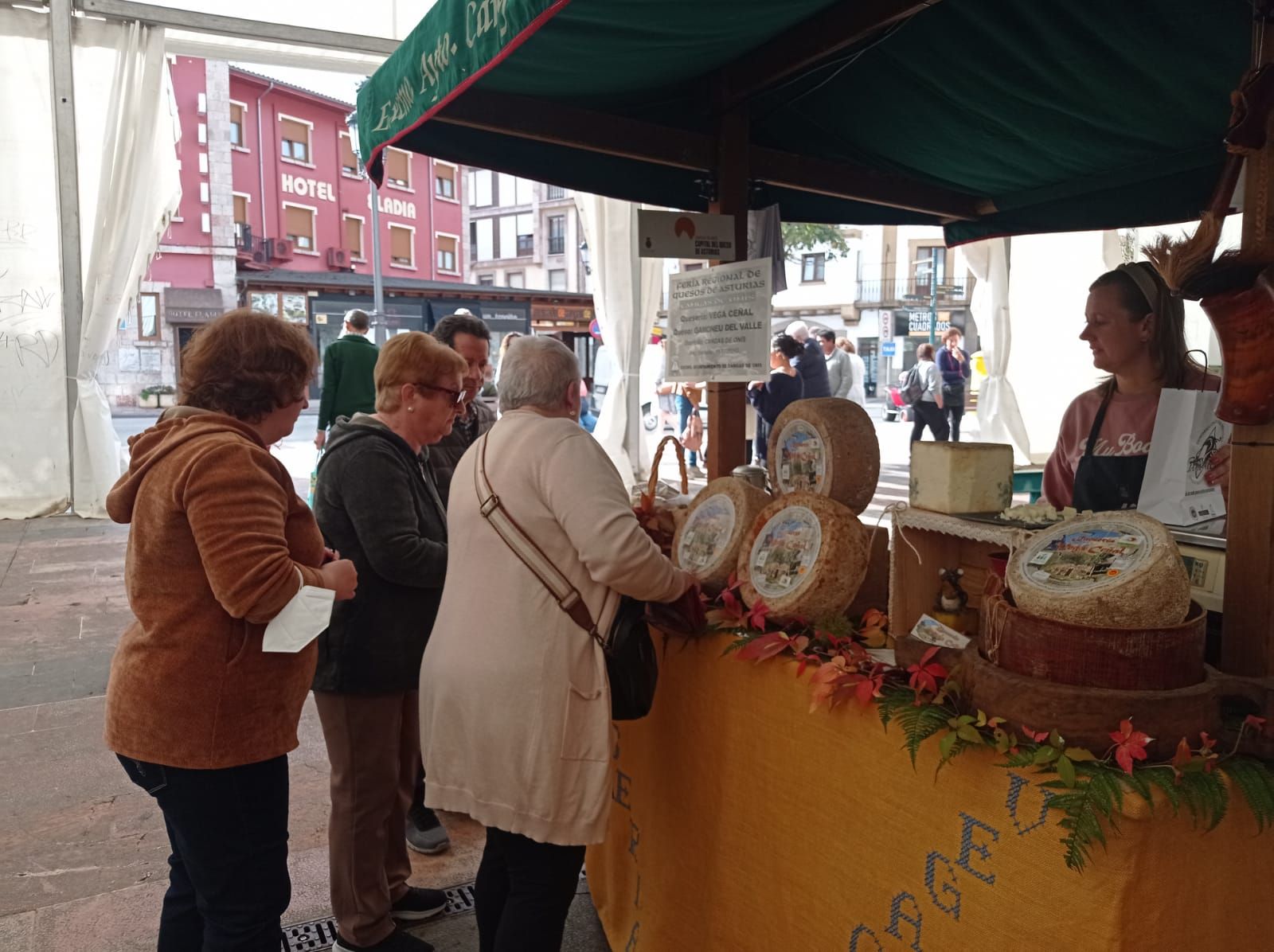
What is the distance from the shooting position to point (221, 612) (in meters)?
1.70

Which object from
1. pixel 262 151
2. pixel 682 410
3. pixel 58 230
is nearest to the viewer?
pixel 58 230

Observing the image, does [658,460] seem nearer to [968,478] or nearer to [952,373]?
[968,478]

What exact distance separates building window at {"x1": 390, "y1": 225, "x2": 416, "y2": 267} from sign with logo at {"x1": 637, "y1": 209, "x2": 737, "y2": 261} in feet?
112

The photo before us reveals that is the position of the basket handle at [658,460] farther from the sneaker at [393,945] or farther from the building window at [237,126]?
the building window at [237,126]

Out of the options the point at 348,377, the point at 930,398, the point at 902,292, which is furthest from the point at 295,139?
the point at 348,377

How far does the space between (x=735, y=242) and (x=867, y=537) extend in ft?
4.86

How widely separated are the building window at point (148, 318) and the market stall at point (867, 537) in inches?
1089

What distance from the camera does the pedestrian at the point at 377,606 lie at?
231 centimetres

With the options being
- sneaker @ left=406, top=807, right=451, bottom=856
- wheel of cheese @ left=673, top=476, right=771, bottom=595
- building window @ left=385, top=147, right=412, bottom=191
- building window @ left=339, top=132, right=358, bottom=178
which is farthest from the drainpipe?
wheel of cheese @ left=673, top=476, right=771, bottom=595

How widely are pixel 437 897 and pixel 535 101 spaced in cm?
248

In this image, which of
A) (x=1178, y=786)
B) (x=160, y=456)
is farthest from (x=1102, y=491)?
(x=160, y=456)

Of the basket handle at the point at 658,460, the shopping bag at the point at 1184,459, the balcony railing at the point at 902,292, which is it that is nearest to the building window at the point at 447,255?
the balcony railing at the point at 902,292

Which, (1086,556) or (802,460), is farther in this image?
(802,460)

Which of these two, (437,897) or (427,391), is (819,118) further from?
(437,897)
